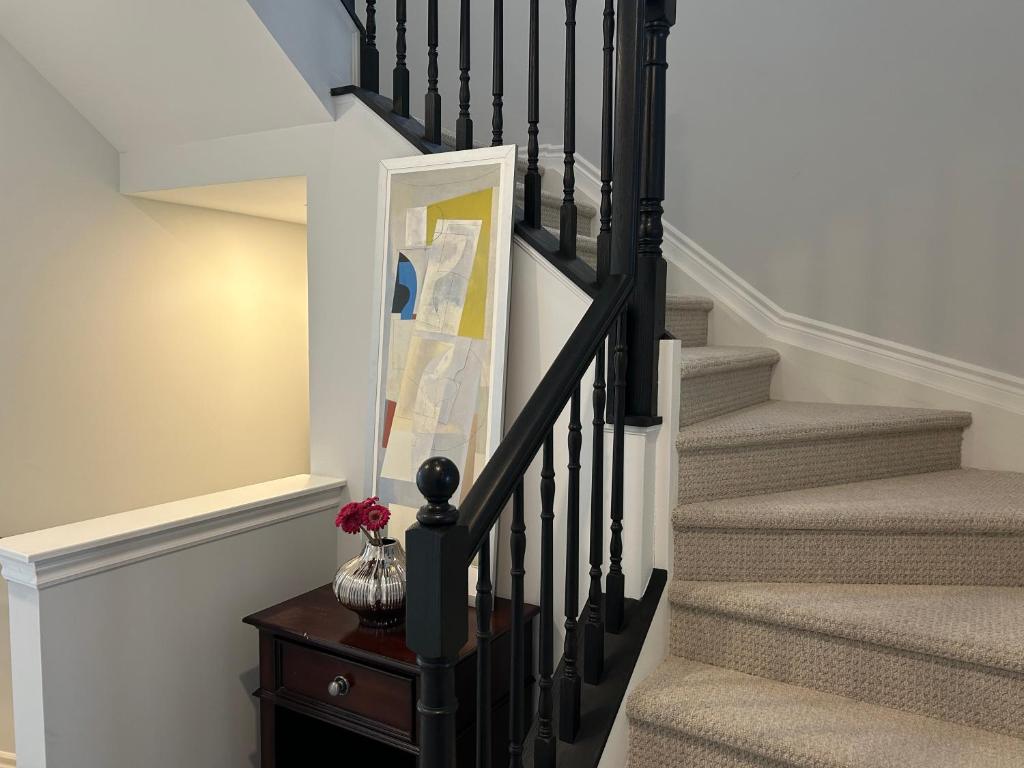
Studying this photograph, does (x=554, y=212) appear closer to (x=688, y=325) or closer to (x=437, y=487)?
(x=688, y=325)

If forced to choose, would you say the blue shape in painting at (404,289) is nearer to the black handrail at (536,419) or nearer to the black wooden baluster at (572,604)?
the black handrail at (536,419)

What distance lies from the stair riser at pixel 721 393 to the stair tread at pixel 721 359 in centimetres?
2

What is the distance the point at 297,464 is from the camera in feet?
12.5

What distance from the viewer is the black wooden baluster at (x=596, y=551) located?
5.59ft

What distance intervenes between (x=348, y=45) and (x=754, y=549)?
1.87 meters

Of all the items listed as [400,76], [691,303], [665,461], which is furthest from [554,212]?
[665,461]

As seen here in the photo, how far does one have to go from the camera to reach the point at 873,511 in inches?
72.4

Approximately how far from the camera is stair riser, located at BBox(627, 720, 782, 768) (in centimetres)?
153

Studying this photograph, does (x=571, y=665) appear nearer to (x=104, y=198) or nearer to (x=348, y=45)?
(x=348, y=45)

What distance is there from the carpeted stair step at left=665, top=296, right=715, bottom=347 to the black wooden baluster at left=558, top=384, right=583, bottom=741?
1060 millimetres

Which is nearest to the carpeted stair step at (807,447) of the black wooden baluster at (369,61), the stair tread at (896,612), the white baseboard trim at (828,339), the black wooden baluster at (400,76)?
the white baseboard trim at (828,339)

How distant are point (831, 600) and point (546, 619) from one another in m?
0.64

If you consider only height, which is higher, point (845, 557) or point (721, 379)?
point (721, 379)

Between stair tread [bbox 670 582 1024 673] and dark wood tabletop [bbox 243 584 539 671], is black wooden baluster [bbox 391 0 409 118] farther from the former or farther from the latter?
stair tread [bbox 670 582 1024 673]
